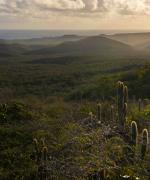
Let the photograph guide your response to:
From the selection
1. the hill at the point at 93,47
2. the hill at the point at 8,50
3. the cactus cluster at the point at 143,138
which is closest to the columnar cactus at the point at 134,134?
the cactus cluster at the point at 143,138

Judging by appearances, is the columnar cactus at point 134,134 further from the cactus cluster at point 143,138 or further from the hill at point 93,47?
the hill at point 93,47

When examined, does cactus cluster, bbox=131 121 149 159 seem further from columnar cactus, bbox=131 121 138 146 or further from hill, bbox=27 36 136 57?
hill, bbox=27 36 136 57

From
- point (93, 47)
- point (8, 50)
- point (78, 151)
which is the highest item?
point (78, 151)

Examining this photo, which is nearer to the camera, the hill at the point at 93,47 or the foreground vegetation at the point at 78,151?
the foreground vegetation at the point at 78,151

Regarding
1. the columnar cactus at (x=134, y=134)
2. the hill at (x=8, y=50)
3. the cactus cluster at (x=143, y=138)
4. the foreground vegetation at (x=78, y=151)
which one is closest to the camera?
the foreground vegetation at (x=78, y=151)

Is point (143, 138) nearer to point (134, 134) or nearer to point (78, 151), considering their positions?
point (134, 134)

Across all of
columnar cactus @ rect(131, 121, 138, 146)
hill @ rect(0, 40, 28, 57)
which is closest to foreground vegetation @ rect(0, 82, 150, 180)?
columnar cactus @ rect(131, 121, 138, 146)

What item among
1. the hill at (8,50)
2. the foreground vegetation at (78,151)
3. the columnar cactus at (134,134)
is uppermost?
the columnar cactus at (134,134)

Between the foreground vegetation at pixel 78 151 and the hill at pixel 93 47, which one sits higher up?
the foreground vegetation at pixel 78 151

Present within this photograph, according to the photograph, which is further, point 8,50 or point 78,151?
point 8,50

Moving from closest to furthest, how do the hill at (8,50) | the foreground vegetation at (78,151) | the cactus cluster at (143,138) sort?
the foreground vegetation at (78,151)
the cactus cluster at (143,138)
the hill at (8,50)

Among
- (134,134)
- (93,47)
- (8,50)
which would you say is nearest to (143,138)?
(134,134)

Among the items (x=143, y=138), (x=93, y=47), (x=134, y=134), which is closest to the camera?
(x=143, y=138)

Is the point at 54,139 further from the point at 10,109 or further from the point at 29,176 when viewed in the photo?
the point at 10,109
